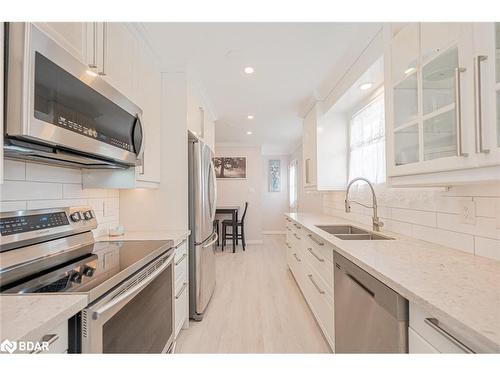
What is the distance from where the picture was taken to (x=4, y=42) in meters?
0.79

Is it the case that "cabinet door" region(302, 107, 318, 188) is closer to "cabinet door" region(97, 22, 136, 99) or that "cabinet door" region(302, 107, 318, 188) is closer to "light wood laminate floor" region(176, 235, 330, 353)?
"light wood laminate floor" region(176, 235, 330, 353)

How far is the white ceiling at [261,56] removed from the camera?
1675 millimetres

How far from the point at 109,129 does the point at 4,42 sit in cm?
52

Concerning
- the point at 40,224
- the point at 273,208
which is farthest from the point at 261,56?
the point at 273,208

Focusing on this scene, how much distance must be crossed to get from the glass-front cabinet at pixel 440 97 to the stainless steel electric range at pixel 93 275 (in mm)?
1425

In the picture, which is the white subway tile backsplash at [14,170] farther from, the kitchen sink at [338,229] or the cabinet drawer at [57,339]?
the kitchen sink at [338,229]

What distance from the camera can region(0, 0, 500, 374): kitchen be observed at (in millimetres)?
802

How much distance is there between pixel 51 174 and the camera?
4.54ft

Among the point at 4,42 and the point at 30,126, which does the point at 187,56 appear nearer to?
the point at 4,42

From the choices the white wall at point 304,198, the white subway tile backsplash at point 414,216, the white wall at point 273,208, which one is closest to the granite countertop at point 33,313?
the white subway tile backsplash at point 414,216
